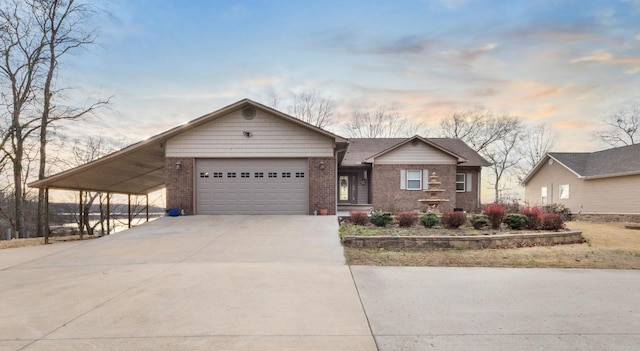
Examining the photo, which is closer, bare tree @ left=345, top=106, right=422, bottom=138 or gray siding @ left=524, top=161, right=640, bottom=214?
gray siding @ left=524, top=161, right=640, bottom=214

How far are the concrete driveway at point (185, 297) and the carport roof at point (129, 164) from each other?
13.8ft

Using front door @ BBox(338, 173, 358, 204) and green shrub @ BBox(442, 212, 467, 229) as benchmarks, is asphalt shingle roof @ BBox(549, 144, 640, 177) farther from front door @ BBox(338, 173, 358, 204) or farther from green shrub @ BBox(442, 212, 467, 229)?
front door @ BBox(338, 173, 358, 204)

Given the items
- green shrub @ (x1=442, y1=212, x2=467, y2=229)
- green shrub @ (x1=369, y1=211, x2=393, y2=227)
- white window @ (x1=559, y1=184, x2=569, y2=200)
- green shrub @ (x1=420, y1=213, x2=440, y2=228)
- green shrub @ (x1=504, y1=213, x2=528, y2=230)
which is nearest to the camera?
green shrub @ (x1=442, y1=212, x2=467, y2=229)

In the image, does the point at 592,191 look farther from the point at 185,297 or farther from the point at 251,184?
the point at 185,297

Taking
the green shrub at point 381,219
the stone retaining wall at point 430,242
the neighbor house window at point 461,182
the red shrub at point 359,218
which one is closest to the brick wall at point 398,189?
the neighbor house window at point 461,182

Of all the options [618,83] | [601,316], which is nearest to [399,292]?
[601,316]

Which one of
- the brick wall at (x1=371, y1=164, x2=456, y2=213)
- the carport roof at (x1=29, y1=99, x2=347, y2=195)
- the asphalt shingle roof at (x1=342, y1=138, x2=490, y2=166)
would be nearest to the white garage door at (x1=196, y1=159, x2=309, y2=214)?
the carport roof at (x1=29, y1=99, x2=347, y2=195)

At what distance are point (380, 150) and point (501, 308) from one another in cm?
1951

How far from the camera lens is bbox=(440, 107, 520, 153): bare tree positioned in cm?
3506

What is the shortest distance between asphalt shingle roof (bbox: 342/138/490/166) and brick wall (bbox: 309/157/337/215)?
6.75 m

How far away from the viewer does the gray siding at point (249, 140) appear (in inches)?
611

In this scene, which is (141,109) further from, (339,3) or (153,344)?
(153,344)

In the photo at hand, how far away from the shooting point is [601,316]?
472 centimetres

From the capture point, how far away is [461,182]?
2297cm
